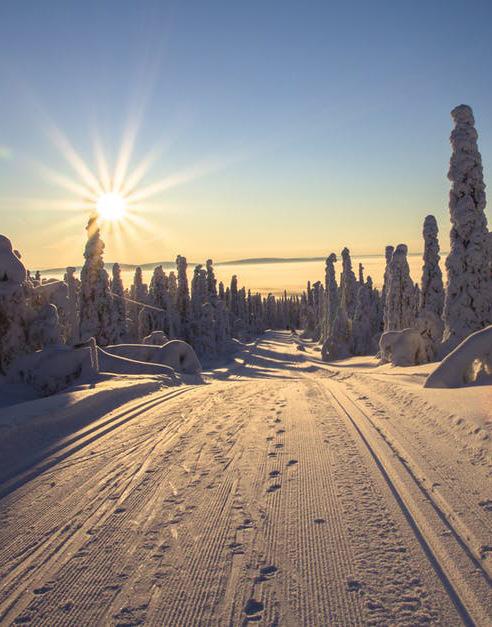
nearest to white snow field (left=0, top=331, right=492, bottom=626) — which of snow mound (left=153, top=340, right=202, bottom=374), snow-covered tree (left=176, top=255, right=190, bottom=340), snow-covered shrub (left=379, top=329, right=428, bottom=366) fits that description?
snow mound (left=153, top=340, right=202, bottom=374)

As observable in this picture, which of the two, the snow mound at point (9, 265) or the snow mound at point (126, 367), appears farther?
the snow mound at point (126, 367)

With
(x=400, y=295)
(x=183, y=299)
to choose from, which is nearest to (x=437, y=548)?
(x=400, y=295)

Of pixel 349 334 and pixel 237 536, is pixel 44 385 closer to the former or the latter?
pixel 237 536

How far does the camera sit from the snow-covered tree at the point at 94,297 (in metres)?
33.4

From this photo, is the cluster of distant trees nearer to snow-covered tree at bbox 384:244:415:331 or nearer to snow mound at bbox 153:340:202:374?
snow-covered tree at bbox 384:244:415:331

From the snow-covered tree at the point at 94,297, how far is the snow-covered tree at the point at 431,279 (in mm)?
24018

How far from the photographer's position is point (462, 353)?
33.9ft

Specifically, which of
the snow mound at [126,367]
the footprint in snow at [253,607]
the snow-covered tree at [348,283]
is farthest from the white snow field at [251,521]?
the snow-covered tree at [348,283]

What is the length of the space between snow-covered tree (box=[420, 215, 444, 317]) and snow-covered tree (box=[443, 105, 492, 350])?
1038 cm

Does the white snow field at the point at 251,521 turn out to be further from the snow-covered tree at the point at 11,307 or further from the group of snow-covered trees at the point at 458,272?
the group of snow-covered trees at the point at 458,272

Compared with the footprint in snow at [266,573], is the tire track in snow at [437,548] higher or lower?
higher

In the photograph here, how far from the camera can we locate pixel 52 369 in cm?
1680

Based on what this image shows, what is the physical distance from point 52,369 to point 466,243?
67.9 feet

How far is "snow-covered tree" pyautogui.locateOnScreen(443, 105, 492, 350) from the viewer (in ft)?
73.0
